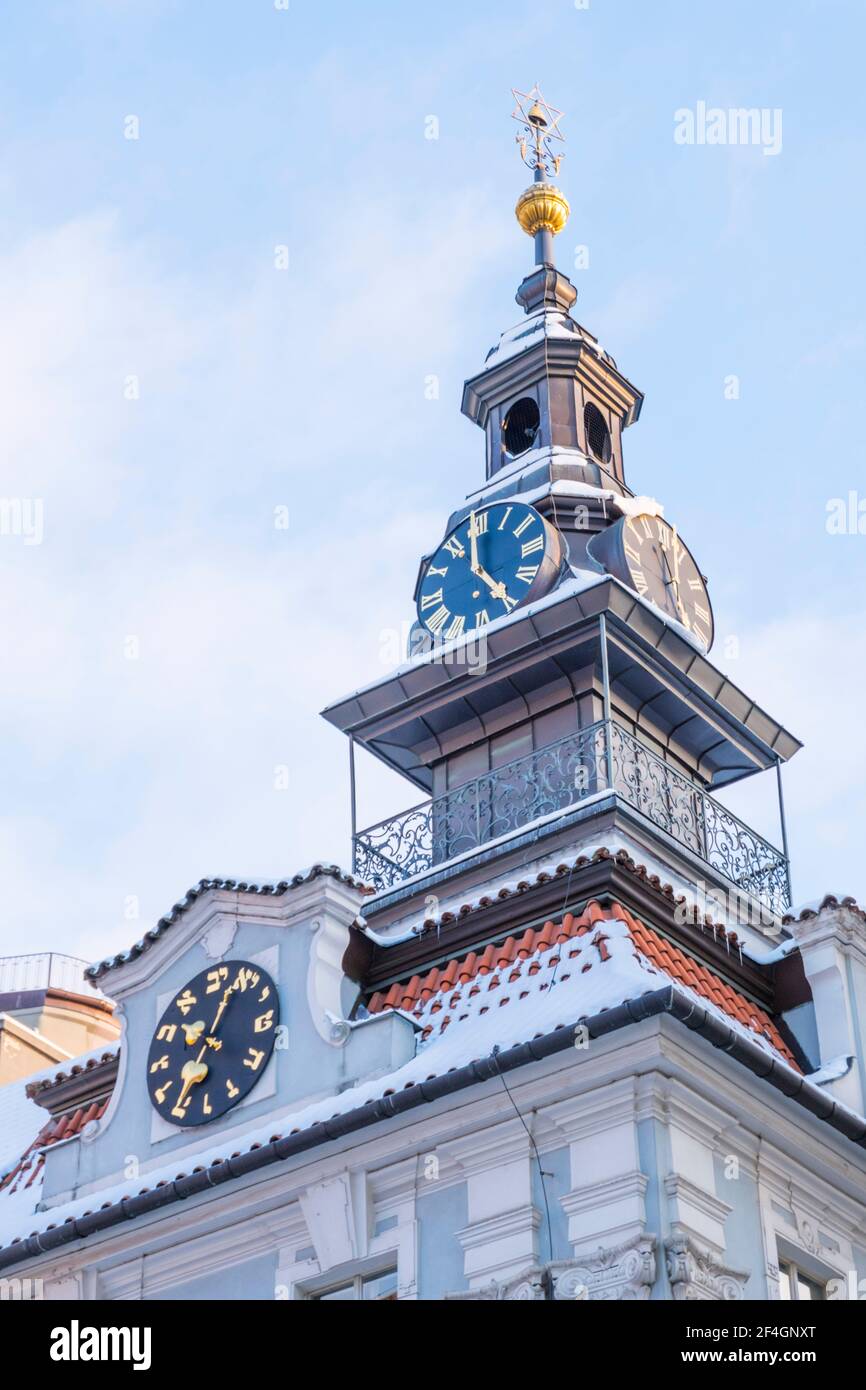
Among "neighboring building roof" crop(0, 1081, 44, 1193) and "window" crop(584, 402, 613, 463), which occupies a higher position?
"window" crop(584, 402, 613, 463)

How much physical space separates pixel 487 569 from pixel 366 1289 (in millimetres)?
11910

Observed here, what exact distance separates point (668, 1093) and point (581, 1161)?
93 centimetres

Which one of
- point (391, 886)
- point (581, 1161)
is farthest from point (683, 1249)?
point (391, 886)

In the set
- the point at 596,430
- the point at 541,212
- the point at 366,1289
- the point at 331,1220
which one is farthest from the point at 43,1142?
the point at 541,212

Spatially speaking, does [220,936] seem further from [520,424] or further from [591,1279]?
[520,424]

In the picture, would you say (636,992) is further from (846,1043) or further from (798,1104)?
(846,1043)

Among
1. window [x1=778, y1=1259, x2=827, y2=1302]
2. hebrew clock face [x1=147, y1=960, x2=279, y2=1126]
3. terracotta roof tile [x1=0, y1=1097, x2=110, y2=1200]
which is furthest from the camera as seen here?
terracotta roof tile [x1=0, y1=1097, x2=110, y2=1200]

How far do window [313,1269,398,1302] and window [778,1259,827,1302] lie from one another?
10.9 ft

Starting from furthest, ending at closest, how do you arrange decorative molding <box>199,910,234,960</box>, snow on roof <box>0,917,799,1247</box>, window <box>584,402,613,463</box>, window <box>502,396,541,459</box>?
1. window <box>584,402,613,463</box>
2. window <box>502,396,541,459</box>
3. decorative molding <box>199,910,234,960</box>
4. snow on roof <box>0,917,799,1247</box>

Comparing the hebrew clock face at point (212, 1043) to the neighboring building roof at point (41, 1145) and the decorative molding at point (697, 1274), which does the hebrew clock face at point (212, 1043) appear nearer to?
the neighboring building roof at point (41, 1145)

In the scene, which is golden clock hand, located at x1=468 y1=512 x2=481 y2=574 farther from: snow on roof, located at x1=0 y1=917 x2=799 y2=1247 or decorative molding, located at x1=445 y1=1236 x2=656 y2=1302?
decorative molding, located at x1=445 y1=1236 x2=656 y2=1302

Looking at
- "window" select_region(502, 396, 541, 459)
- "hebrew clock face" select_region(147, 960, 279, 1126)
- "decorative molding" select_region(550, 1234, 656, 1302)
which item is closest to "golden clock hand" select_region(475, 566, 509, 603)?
"window" select_region(502, 396, 541, 459)

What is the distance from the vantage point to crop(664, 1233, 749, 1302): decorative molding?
61.6 ft

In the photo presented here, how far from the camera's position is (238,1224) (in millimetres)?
21844
